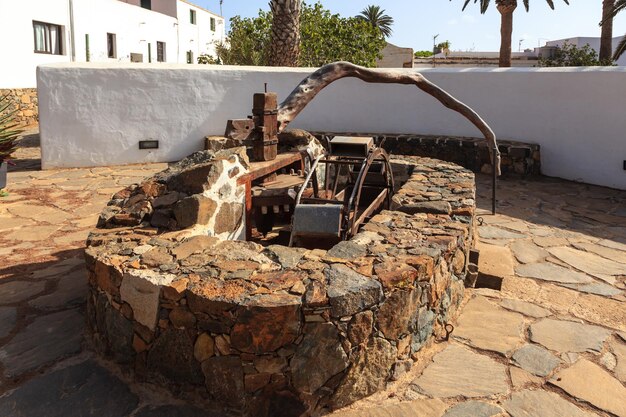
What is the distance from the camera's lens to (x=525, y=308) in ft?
13.1

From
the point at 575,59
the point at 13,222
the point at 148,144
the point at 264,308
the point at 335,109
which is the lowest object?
the point at 13,222

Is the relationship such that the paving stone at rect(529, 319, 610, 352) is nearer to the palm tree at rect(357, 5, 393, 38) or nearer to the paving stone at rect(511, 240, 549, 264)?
the paving stone at rect(511, 240, 549, 264)

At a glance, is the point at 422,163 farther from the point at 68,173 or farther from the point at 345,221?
the point at 68,173

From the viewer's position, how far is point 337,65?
4973mm

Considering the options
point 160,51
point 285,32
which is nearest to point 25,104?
point 285,32

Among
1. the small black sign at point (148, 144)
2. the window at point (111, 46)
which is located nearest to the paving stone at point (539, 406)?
the small black sign at point (148, 144)

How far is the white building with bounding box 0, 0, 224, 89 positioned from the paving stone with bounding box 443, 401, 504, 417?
14.0 metres

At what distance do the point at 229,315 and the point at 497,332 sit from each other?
201 centimetres

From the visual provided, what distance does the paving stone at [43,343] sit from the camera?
3.08 m

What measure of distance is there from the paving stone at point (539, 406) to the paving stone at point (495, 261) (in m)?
1.58

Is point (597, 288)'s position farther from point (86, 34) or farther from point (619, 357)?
point (86, 34)

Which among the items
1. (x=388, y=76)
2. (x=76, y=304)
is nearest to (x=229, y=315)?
(x=76, y=304)

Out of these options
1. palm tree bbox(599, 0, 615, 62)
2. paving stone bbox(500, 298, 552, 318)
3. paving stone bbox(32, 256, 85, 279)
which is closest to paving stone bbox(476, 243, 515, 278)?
paving stone bbox(500, 298, 552, 318)

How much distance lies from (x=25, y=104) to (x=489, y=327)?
45.8 feet
